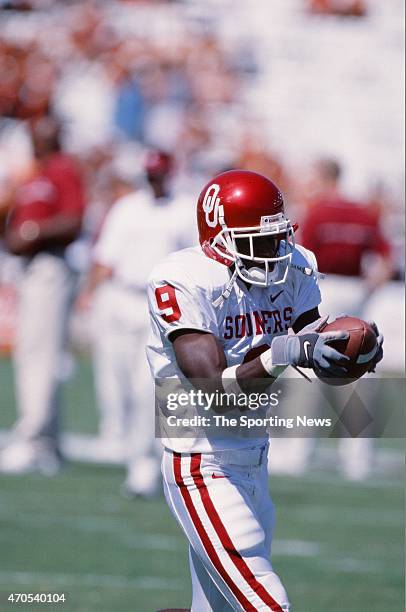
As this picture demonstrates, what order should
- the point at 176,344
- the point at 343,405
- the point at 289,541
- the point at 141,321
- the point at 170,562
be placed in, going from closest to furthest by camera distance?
the point at 176,344 → the point at 343,405 → the point at 170,562 → the point at 289,541 → the point at 141,321

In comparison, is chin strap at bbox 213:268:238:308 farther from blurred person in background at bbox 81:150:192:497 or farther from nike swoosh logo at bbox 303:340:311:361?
blurred person in background at bbox 81:150:192:497

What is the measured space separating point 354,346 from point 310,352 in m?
0.13

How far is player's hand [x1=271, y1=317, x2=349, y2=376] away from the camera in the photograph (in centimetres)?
275

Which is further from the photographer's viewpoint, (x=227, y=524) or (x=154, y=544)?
(x=154, y=544)

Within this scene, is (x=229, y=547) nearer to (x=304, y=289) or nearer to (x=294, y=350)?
(x=294, y=350)

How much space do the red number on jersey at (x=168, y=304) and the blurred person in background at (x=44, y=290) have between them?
4.24m

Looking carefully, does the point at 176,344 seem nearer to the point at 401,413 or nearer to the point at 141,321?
the point at 401,413

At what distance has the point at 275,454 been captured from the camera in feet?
24.8

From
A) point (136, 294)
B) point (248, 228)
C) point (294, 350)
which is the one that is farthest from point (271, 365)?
point (136, 294)

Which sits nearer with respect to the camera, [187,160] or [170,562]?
[170,562]

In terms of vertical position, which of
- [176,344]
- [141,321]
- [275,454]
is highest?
[176,344]

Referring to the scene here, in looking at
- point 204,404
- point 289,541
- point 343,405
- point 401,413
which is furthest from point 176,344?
point 289,541

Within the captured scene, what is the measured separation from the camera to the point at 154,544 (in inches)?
214

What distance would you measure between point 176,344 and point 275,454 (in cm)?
470
